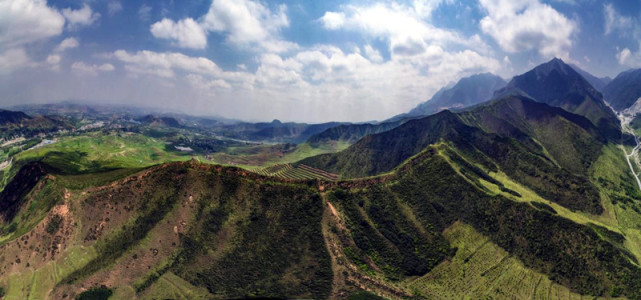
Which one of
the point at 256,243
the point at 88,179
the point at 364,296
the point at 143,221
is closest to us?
the point at 364,296

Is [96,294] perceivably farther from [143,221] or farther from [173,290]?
[143,221]

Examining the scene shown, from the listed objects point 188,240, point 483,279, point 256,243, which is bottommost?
point 188,240

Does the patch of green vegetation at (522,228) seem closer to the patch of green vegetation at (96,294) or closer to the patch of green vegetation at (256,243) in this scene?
the patch of green vegetation at (256,243)

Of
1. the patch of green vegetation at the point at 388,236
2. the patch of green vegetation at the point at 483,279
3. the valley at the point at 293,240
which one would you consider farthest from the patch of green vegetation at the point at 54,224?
the patch of green vegetation at the point at 483,279

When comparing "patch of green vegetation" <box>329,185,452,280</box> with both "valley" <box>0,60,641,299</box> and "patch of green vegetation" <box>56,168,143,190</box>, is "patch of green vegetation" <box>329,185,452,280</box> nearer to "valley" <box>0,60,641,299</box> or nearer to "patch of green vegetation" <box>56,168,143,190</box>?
"valley" <box>0,60,641,299</box>

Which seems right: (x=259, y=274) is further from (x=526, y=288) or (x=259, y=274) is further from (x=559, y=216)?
(x=559, y=216)

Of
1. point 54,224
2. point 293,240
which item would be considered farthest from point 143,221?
point 293,240
